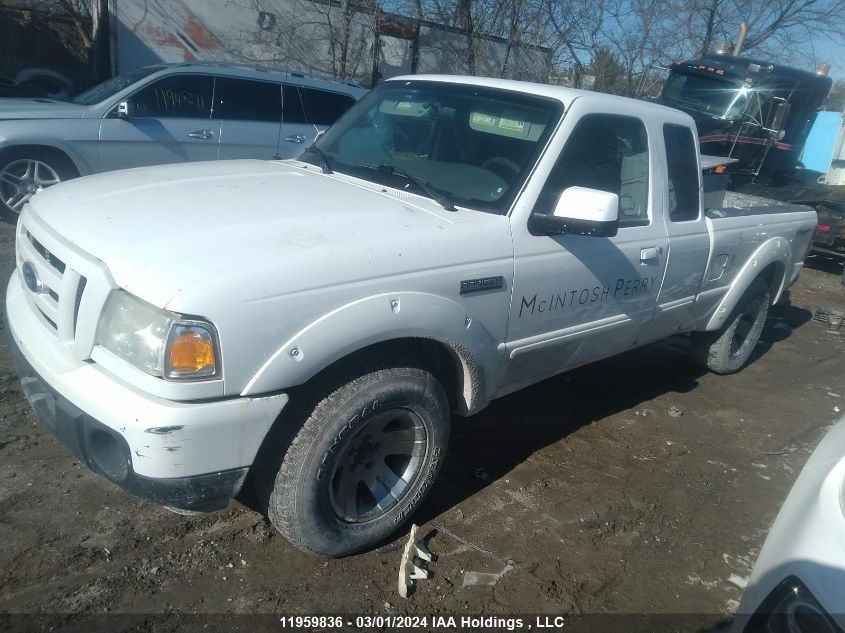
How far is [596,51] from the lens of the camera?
18188 millimetres

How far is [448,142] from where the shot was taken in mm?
3695

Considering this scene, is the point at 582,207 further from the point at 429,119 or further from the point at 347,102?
the point at 347,102

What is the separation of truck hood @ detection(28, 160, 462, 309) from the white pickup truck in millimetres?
11

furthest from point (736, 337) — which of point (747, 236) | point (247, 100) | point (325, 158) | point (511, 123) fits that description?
point (247, 100)

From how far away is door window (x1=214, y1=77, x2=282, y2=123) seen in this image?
8.28 metres

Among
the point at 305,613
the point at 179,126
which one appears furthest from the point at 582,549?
the point at 179,126

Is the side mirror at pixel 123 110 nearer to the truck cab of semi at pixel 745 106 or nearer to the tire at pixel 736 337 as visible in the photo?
the tire at pixel 736 337

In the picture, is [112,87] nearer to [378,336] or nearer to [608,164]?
[608,164]

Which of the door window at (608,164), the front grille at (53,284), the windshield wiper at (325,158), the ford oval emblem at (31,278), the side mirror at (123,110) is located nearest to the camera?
the front grille at (53,284)

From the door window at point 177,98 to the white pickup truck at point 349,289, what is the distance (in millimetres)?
4494

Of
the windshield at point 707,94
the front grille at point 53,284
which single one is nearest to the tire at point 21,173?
the front grille at point 53,284

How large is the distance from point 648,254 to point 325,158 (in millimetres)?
1856

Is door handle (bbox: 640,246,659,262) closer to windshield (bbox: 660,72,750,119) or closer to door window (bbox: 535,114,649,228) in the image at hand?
door window (bbox: 535,114,649,228)

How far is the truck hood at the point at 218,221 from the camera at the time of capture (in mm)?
2422
